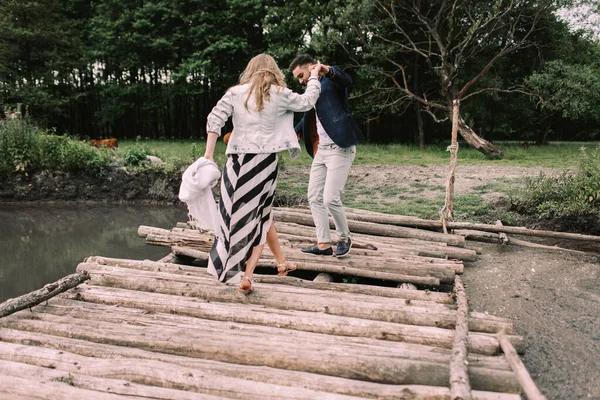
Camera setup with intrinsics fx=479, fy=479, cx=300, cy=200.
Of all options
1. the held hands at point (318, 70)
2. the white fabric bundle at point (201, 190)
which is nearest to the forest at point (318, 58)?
the held hands at point (318, 70)

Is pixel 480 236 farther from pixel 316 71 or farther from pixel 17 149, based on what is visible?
pixel 17 149

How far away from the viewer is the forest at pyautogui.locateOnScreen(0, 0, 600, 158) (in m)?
17.3

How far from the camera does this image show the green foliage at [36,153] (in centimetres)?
1206

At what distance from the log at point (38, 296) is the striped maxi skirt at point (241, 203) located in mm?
1322

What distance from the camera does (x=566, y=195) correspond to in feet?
25.9

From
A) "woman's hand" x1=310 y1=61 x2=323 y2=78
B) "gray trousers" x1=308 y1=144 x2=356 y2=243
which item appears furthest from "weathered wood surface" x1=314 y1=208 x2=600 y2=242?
"woman's hand" x1=310 y1=61 x2=323 y2=78

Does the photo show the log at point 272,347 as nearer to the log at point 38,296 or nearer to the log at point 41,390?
the log at point 38,296

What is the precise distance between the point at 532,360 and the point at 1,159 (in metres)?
12.8

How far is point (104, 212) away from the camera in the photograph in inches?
451

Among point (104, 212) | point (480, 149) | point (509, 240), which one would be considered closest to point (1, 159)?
point (104, 212)

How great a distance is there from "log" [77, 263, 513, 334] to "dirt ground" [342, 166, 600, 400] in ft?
1.44

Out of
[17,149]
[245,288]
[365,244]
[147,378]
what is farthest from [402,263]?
[17,149]

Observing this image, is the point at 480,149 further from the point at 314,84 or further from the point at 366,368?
the point at 366,368

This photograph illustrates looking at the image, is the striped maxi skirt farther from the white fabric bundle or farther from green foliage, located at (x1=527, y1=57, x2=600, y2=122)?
green foliage, located at (x1=527, y1=57, x2=600, y2=122)
